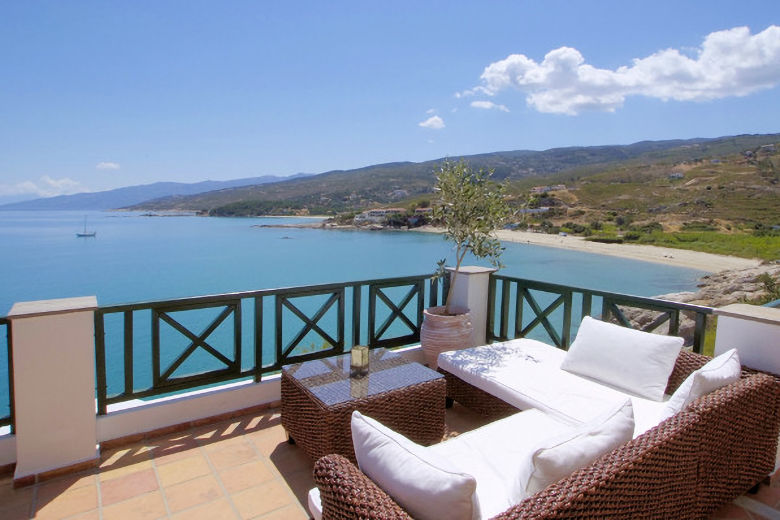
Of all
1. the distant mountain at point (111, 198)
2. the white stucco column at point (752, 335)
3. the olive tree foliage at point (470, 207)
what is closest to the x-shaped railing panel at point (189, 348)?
the olive tree foliage at point (470, 207)

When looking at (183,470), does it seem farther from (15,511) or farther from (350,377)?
(350,377)

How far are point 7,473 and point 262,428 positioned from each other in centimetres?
130

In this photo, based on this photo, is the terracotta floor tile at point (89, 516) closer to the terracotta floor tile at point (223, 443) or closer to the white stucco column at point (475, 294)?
the terracotta floor tile at point (223, 443)

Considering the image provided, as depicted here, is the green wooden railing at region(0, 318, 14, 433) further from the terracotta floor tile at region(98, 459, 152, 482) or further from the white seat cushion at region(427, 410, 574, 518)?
the white seat cushion at region(427, 410, 574, 518)

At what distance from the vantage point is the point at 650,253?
28469 mm

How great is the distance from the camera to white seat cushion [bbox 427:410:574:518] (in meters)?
1.50

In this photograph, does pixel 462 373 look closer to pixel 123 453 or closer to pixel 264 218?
pixel 123 453

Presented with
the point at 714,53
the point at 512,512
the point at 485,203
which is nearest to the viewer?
the point at 512,512

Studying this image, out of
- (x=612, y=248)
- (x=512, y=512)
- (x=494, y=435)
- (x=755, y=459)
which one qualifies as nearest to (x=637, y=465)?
(x=512, y=512)

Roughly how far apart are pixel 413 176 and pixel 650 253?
28292 mm

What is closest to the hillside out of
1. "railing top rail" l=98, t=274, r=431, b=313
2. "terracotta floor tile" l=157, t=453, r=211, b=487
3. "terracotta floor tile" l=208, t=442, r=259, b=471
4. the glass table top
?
"railing top rail" l=98, t=274, r=431, b=313

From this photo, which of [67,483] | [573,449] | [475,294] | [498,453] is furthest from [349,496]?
[475,294]

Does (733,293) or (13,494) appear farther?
(733,293)

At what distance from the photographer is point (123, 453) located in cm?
253
